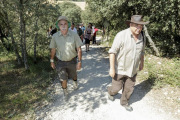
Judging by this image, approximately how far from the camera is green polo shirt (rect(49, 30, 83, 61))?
2953mm

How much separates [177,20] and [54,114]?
6772 mm

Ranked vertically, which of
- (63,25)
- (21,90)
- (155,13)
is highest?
(155,13)

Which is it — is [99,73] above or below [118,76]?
below

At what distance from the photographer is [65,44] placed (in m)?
2.96

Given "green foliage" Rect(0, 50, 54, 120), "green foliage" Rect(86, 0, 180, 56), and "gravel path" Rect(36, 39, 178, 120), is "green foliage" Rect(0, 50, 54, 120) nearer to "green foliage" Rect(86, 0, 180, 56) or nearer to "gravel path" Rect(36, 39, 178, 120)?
"gravel path" Rect(36, 39, 178, 120)

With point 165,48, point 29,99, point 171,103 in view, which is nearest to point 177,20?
point 165,48

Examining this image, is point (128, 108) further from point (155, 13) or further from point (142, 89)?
point (155, 13)

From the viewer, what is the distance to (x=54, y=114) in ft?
9.93

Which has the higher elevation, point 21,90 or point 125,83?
point 125,83

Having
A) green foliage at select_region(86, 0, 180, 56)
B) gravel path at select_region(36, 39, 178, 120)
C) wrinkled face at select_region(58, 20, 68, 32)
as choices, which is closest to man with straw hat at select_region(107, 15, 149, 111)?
gravel path at select_region(36, 39, 178, 120)

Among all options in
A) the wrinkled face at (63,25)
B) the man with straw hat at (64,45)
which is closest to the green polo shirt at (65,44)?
the man with straw hat at (64,45)

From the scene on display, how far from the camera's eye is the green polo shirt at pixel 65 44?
2953 mm

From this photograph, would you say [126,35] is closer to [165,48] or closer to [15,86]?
[15,86]

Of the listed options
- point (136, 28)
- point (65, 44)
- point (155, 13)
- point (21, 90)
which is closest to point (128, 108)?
point (136, 28)
